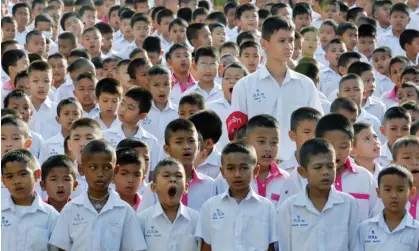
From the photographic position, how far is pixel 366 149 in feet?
25.8

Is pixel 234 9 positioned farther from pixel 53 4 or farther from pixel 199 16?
pixel 53 4

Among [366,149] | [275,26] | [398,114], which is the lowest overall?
[366,149]

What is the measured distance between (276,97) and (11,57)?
4094 millimetres

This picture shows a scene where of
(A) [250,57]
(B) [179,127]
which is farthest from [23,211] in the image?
(A) [250,57]

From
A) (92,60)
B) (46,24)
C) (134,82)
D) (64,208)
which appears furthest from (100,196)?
(46,24)

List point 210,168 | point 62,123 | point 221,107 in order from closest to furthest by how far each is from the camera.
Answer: point 210,168 < point 62,123 < point 221,107

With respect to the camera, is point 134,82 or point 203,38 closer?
point 134,82

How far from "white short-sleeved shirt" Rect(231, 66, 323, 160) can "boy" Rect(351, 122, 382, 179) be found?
12.8 inches

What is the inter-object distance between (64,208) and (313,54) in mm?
6304

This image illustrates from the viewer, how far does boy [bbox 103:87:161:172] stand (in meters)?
8.51

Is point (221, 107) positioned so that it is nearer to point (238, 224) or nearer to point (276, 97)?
point (276, 97)

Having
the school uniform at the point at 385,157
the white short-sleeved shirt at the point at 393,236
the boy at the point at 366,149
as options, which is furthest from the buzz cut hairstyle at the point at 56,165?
the school uniform at the point at 385,157

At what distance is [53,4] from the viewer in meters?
15.8

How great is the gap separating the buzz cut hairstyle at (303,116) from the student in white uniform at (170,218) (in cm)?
111
